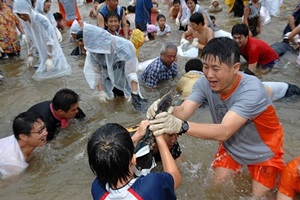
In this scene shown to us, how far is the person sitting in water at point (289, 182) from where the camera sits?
215 cm

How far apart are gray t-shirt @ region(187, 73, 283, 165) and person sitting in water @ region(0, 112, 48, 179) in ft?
4.92

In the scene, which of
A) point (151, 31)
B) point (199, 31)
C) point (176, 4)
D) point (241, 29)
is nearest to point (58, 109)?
point (241, 29)

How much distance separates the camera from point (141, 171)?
200 centimetres

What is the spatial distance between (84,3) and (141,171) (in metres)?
11.0

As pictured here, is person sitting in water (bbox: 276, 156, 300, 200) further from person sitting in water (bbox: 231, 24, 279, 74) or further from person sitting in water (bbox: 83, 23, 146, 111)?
person sitting in water (bbox: 231, 24, 279, 74)

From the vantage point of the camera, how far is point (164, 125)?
1748 millimetres

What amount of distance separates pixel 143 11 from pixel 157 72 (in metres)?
3.34

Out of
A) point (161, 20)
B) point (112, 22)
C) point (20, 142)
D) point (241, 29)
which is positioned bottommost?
point (161, 20)

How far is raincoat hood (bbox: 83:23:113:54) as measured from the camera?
11.6 feet

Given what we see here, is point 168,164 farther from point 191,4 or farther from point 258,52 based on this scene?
point 191,4

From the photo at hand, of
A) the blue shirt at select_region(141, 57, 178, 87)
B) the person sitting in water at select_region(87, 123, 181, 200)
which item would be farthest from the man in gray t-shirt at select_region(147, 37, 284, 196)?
the blue shirt at select_region(141, 57, 178, 87)

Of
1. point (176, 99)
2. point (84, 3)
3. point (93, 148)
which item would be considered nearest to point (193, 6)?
point (176, 99)

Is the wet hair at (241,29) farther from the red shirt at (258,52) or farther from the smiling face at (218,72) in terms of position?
the smiling face at (218,72)

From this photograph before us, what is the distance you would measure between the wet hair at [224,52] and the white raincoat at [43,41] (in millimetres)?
3580
